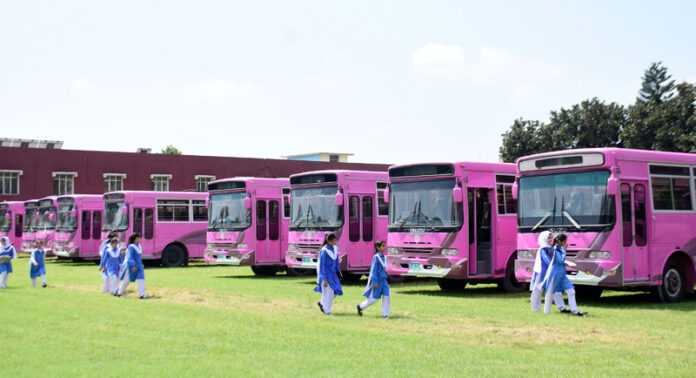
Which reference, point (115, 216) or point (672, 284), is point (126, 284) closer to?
point (672, 284)

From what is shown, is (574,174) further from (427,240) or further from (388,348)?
(388,348)

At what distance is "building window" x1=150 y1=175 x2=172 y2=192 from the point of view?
5278 centimetres

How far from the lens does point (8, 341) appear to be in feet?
35.3

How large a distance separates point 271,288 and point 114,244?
154 inches

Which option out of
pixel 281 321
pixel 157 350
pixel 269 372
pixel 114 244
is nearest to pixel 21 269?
pixel 114 244

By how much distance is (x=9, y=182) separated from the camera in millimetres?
48500

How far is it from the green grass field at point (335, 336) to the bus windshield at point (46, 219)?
1790 cm

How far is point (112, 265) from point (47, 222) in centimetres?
1837

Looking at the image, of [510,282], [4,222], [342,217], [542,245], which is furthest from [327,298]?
[4,222]

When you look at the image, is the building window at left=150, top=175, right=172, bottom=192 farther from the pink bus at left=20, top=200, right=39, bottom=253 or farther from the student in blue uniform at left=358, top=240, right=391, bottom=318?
the student in blue uniform at left=358, top=240, right=391, bottom=318

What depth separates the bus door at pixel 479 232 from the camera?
17750 millimetres

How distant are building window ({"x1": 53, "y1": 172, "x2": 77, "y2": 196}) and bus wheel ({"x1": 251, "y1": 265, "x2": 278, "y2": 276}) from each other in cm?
2758

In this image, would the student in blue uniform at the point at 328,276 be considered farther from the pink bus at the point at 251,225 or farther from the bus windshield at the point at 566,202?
the pink bus at the point at 251,225

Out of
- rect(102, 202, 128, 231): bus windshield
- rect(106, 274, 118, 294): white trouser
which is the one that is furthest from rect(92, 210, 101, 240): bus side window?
rect(106, 274, 118, 294): white trouser
